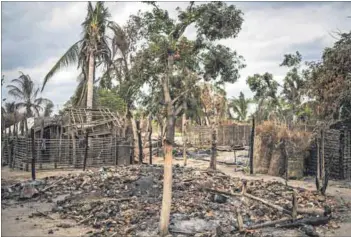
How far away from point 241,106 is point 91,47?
2580cm

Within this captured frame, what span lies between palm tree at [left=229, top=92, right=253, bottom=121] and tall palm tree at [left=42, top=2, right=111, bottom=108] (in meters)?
24.1

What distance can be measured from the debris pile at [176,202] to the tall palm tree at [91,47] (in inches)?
408

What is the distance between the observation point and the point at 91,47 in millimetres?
25375

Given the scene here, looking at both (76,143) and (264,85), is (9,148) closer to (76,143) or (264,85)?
(76,143)

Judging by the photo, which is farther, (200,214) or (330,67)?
(330,67)

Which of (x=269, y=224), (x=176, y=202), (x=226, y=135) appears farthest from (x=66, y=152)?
(x=226, y=135)

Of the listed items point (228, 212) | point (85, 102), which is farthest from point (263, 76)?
point (228, 212)

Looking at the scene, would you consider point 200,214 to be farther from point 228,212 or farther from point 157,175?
point 157,175

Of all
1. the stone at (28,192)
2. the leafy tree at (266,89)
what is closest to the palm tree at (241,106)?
the leafy tree at (266,89)

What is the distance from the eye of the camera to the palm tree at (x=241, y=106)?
47.8 m

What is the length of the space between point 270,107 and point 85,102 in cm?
1913

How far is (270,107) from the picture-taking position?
39.6 metres

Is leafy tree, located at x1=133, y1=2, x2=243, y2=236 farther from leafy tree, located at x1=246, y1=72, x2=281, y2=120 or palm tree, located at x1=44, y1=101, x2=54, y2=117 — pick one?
palm tree, located at x1=44, y1=101, x2=54, y2=117

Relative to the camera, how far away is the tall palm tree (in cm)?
2506
